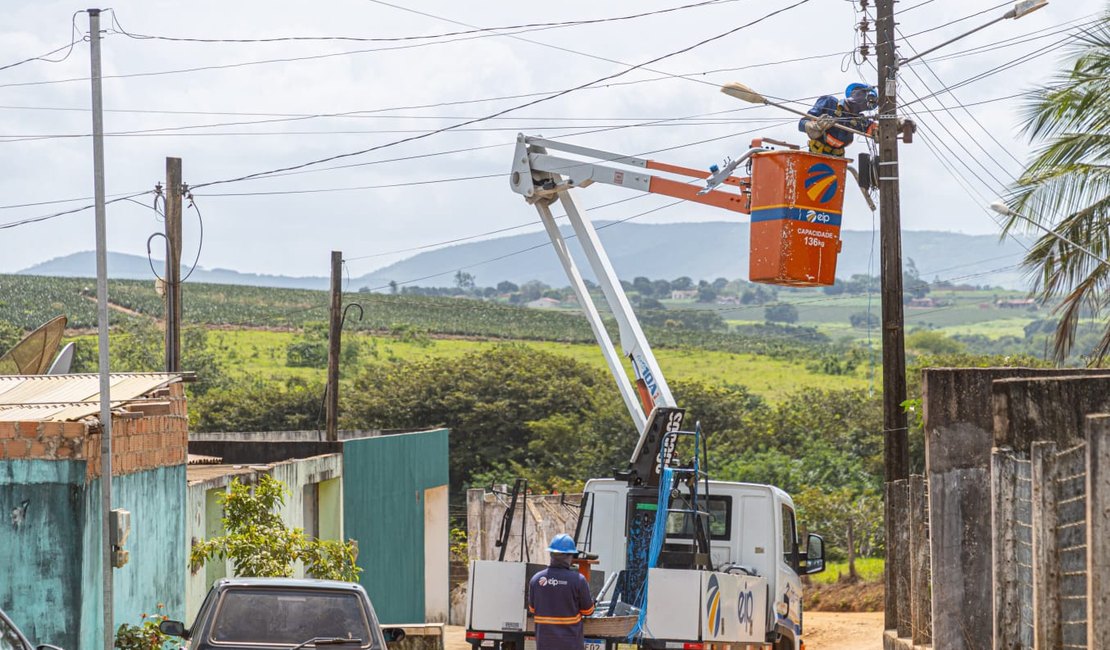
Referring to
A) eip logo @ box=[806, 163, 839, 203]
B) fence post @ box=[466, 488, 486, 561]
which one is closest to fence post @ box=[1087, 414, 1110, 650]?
eip logo @ box=[806, 163, 839, 203]

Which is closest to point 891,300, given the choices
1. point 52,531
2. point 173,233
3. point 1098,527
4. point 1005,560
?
point 1005,560

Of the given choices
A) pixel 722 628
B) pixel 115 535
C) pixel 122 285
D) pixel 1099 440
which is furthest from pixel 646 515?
pixel 122 285

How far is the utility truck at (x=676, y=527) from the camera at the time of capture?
42.9 feet

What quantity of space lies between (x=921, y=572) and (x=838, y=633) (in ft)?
31.9

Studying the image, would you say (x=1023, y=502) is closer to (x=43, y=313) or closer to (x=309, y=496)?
(x=309, y=496)

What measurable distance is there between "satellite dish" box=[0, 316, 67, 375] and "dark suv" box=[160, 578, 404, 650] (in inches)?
408

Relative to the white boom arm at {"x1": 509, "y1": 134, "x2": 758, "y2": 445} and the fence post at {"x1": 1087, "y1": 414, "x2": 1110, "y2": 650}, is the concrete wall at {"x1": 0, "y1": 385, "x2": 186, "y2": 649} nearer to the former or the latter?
the white boom arm at {"x1": 509, "y1": 134, "x2": 758, "y2": 445}

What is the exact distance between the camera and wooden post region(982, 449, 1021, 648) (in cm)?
1052

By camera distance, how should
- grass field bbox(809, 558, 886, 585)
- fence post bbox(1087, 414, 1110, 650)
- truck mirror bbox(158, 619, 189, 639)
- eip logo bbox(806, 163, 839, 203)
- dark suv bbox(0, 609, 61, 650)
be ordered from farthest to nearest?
1. grass field bbox(809, 558, 886, 585)
2. eip logo bbox(806, 163, 839, 203)
3. truck mirror bbox(158, 619, 189, 639)
4. dark suv bbox(0, 609, 61, 650)
5. fence post bbox(1087, 414, 1110, 650)

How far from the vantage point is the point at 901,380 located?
1884cm

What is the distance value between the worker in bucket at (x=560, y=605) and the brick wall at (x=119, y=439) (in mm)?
4594

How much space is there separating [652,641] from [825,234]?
17.0 feet

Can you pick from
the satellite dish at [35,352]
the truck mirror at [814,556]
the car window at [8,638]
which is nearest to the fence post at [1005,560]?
the truck mirror at [814,556]

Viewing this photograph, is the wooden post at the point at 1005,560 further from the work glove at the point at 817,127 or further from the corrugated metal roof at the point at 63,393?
the corrugated metal roof at the point at 63,393
